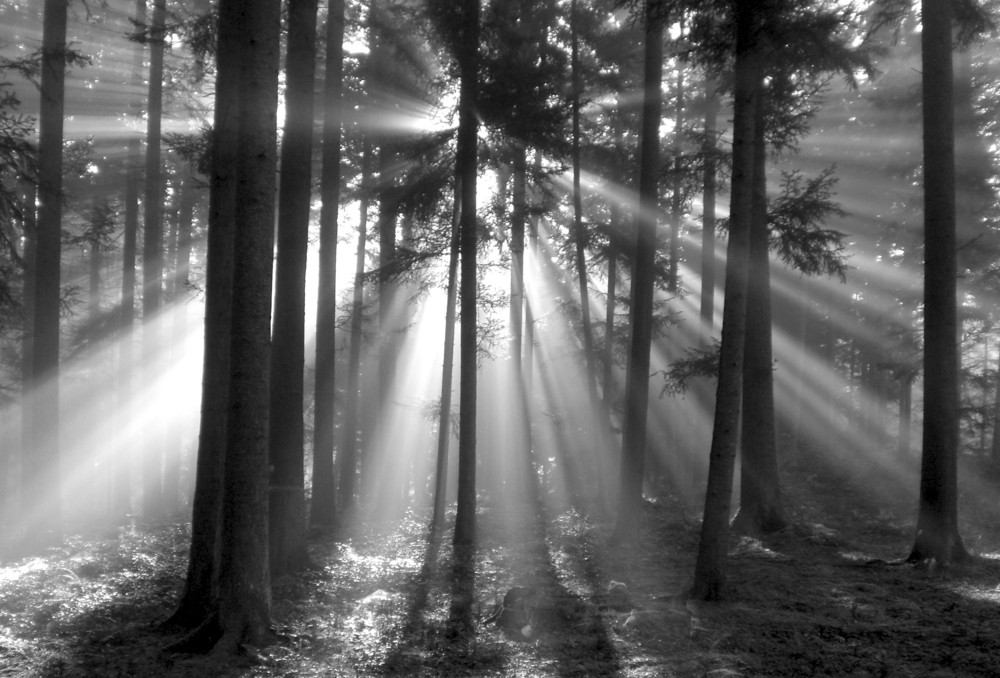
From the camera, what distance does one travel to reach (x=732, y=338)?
9.73 meters

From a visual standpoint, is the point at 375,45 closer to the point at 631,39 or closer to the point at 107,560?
the point at 631,39

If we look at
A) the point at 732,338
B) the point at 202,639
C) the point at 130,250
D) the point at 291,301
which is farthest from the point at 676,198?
the point at 202,639

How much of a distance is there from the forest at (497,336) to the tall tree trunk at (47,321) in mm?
76

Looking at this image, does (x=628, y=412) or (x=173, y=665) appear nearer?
(x=173, y=665)

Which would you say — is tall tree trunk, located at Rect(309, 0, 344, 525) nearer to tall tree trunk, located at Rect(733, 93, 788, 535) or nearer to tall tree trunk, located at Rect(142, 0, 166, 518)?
tall tree trunk, located at Rect(142, 0, 166, 518)

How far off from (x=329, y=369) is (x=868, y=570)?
10.8 m

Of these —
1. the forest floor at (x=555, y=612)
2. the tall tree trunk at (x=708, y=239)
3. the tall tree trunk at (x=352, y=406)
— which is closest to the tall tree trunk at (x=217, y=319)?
the forest floor at (x=555, y=612)

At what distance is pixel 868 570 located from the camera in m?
12.0

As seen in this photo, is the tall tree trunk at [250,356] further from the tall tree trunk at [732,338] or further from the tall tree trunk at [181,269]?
the tall tree trunk at [181,269]

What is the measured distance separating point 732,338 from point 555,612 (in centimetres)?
389

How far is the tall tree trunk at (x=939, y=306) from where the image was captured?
38.6 feet

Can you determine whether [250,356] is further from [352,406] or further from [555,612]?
[352,406]

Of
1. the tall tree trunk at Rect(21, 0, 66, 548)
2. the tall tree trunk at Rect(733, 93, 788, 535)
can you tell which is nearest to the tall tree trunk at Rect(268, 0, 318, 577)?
the tall tree trunk at Rect(21, 0, 66, 548)

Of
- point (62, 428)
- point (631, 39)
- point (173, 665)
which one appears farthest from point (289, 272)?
point (62, 428)
